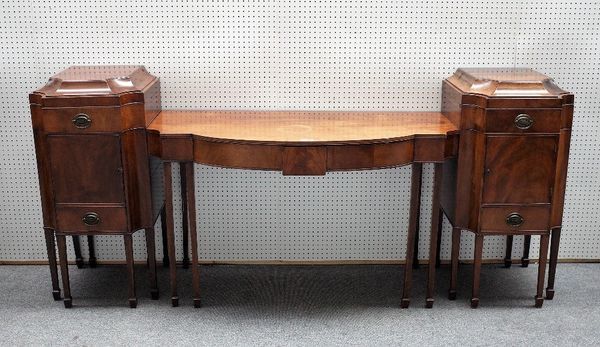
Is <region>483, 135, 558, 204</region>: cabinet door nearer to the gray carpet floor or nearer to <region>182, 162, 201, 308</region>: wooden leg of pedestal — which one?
the gray carpet floor

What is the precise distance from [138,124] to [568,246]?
2.56 m

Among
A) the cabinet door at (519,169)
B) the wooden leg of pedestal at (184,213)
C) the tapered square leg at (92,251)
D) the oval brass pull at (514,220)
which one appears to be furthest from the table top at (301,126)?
the tapered square leg at (92,251)

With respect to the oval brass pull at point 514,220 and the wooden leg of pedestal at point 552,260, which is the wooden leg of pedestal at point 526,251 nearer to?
the wooden leg of pedestal at point 552,260

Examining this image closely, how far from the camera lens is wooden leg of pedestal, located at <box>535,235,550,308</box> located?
3.52 metres

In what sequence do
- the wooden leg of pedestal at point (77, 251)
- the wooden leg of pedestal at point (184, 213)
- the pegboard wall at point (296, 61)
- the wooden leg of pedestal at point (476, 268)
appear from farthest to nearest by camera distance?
Answer: 1. the wooden leg of pedestal at point (77, 251)
2. the wooden leg of pedestal at point (184, 213)
3. the pegboard wall at point (296, 61)
4. the wooden leg of pedestal at point (476, 268)

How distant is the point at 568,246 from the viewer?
4141mm

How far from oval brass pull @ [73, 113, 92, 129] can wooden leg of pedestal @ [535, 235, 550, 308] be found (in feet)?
7.41

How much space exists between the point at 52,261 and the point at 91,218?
40 cm

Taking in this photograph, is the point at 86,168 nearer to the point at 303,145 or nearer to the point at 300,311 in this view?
the point at 303,145

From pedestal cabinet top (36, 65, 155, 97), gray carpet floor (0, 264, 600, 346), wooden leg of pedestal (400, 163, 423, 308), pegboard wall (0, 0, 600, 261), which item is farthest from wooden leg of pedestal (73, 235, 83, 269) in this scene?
wooden leg of pedestal (400, 163, 423, 308)

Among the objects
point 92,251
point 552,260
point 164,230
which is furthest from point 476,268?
point 92,251

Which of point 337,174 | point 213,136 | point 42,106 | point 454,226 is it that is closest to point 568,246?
point 454,226

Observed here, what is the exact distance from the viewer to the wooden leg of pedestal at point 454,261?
11.7ft

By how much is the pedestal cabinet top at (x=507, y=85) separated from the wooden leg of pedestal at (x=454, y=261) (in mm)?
713
